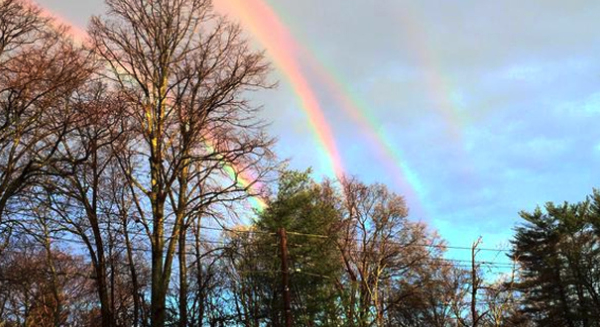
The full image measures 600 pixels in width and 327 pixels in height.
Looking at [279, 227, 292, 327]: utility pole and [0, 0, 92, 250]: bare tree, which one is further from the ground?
[0, 0, 92, 250]: bare tree

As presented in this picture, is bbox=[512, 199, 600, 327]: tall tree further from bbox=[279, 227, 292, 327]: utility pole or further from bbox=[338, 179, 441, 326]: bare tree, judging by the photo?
bbox=[279, 227, 292, 327]: utility pole

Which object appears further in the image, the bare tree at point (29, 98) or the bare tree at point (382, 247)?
the bare tree at point (382, 247)

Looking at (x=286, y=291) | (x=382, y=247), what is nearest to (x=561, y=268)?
(x=382, y=247)

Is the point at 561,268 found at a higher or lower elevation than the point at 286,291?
higher

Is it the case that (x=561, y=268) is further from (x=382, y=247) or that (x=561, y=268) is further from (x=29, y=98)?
(x=29, y=98)

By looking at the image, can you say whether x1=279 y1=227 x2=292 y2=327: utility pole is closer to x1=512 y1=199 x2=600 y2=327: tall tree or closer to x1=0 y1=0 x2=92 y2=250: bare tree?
x1=0 y1=0 x2=92 y2=250: bare tree

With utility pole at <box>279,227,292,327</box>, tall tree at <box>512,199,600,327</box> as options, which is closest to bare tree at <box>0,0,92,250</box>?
utility pole at <box>279,227,292,327</box>

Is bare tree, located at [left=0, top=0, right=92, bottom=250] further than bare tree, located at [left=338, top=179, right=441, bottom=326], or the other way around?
bare tree, located at [left=338, top=179, right=441, bottom=326]

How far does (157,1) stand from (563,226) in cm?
3796

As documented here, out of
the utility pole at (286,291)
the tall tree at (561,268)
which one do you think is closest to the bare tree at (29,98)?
the utility pole at (286,291)

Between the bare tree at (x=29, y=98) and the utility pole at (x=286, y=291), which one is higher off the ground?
the bare tree at (x=29, y=98)

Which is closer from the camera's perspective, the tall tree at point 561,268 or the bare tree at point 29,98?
the bare tree at point 29,98

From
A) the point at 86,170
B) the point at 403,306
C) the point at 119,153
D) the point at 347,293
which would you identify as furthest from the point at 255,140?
the point at 403,306

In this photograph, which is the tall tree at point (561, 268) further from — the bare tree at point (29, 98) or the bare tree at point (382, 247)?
the bare tree at point (29, 98)
